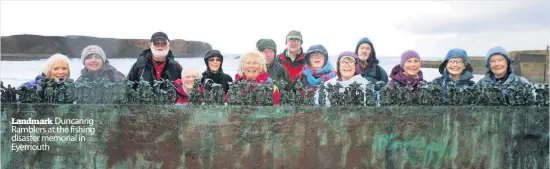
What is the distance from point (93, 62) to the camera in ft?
15.1

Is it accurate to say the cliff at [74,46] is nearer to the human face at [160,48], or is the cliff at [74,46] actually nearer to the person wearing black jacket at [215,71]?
the human face at [160,48]

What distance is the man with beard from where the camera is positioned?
15.5 feet

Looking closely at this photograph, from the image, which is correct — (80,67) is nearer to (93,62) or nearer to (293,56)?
(93,62)

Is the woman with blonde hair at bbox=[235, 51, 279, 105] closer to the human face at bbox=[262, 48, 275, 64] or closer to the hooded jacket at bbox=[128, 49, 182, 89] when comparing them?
the human face at bbox=[262, 48, 275, 64]

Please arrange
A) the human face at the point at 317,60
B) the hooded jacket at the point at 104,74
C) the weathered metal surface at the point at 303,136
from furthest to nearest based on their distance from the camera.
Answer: the human face at the point at 317,60, the hooded jacket at the point at 104,74, the weathered metal surface at the point at 303,136

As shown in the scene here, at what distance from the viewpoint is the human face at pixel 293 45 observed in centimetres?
494

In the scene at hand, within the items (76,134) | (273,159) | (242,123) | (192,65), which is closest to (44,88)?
(76,134)

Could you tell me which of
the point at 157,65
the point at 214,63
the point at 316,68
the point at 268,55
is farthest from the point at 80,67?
the point at 316,68

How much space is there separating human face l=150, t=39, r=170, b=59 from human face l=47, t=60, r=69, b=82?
2.37 ft

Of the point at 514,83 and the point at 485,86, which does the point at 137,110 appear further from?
the point at 514,83

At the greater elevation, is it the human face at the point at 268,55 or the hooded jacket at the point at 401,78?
the human face at the point at 268,55

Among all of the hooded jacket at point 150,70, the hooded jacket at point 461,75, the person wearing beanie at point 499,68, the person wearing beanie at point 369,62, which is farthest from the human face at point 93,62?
the person wearing beanie at point 499,68

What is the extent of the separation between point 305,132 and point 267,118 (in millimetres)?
312

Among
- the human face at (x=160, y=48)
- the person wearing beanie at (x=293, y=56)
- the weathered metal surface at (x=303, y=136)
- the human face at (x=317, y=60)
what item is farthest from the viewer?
the person wearing beanie at (x=293, y=56)
